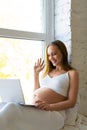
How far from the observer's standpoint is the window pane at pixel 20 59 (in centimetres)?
223

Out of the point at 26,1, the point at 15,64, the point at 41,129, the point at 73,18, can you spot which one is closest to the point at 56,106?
the point at 41,129

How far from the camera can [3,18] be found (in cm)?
226

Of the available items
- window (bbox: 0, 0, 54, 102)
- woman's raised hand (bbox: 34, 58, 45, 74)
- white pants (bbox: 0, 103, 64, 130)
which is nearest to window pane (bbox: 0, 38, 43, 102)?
window (bbox: 0, 0, 54, 102)

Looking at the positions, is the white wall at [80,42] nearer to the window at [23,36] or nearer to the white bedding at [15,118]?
the window at [23,36]

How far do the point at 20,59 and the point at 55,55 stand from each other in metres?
0.36

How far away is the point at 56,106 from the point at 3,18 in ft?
2.88

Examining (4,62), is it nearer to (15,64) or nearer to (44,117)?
(15,64)

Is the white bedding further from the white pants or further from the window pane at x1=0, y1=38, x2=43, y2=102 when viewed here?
the window pane at x1=0, y1=38, x2=43, y2=102

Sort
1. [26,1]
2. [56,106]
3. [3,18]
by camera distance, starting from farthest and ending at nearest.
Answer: [26,1] → [3,18] → [56,106]

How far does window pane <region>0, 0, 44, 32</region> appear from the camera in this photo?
2266 mm

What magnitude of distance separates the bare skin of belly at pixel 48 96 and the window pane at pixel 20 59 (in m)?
0.36

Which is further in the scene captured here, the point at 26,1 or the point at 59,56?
the point at 26,1

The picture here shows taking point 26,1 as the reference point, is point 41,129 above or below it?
below

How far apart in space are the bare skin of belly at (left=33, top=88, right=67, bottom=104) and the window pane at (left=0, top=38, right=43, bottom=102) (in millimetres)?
363
